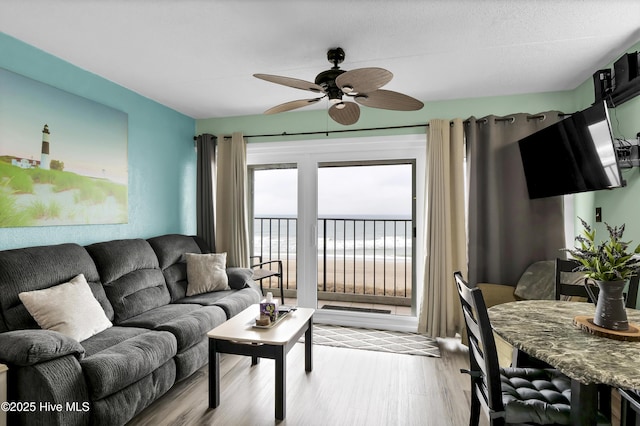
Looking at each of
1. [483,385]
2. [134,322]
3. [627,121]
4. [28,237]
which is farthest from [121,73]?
[627,121]

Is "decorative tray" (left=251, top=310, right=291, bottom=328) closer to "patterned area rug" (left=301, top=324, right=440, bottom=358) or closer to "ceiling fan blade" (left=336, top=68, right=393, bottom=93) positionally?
"patterned area rug" (left=301, top=324, right=440, bottom=358)

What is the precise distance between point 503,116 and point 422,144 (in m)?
0.82

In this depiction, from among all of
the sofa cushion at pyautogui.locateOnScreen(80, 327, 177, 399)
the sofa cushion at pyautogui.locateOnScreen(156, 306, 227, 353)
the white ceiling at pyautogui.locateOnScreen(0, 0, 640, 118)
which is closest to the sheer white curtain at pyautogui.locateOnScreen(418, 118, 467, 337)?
the white ceiling at pyautogui.locateOnScreen(0, 0, 640, 118)

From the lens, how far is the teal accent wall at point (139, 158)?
2398 mm

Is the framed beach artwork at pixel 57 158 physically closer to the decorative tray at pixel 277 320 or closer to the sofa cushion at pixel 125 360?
the sofa cushion at pixel 125 360

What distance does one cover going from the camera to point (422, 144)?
372 cm

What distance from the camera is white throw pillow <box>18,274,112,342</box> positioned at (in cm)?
206

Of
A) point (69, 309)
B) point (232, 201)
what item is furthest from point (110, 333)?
point (232, 201)

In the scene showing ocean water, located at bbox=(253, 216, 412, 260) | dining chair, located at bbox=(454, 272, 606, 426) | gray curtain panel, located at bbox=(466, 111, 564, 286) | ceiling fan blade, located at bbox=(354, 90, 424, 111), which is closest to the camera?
dining chair, located at bbox=(454, 272, 606, 426)

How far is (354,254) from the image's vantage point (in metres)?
4.63

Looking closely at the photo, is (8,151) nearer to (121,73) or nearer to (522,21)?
(121,73)

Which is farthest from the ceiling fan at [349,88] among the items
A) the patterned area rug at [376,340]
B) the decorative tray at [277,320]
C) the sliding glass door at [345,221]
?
the patterned area rug at [376,340]

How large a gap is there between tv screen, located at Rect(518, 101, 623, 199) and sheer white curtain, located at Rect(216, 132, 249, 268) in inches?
119

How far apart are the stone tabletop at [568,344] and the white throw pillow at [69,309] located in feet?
8.07
